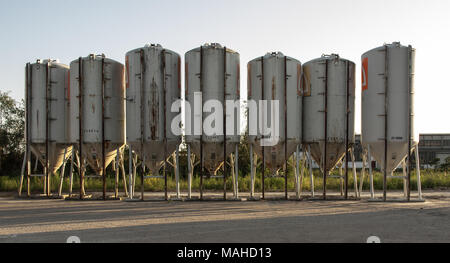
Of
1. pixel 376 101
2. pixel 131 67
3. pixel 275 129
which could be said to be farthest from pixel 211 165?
pixel 376 101

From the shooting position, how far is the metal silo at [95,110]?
55.7ft

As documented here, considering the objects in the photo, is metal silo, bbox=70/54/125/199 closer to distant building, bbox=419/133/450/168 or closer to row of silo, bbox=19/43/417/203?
row of silo, bbox=19/43/417/203

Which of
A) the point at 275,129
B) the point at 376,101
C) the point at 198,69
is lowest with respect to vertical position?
the point at 275,129

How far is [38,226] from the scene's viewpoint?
1028 cm

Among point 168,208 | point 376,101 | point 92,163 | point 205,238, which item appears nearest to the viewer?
point 205,238

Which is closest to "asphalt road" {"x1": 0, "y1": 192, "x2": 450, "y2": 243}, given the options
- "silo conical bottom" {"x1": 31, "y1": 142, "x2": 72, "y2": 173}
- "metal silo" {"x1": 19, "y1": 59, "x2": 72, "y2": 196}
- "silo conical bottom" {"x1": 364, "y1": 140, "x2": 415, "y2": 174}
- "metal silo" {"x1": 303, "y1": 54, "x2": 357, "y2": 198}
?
"silo conical bottom" {"x1": 364, "y1": 140, "x2": 415, "y2": 174}

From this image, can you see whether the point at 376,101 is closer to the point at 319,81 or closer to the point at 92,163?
the point at 319,81

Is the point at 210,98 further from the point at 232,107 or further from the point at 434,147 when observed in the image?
the point at 434,147

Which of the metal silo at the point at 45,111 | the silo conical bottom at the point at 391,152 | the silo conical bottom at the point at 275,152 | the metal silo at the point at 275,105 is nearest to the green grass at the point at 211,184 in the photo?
the metal silo at the point at 45,111

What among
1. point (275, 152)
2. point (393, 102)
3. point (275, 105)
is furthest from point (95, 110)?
point (393, 102)

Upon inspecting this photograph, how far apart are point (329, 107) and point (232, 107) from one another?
4.13 metres

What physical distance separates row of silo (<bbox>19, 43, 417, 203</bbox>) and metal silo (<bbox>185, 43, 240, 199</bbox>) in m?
0.04

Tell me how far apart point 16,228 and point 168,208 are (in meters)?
5.16

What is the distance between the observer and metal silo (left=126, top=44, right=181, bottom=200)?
16.3m
